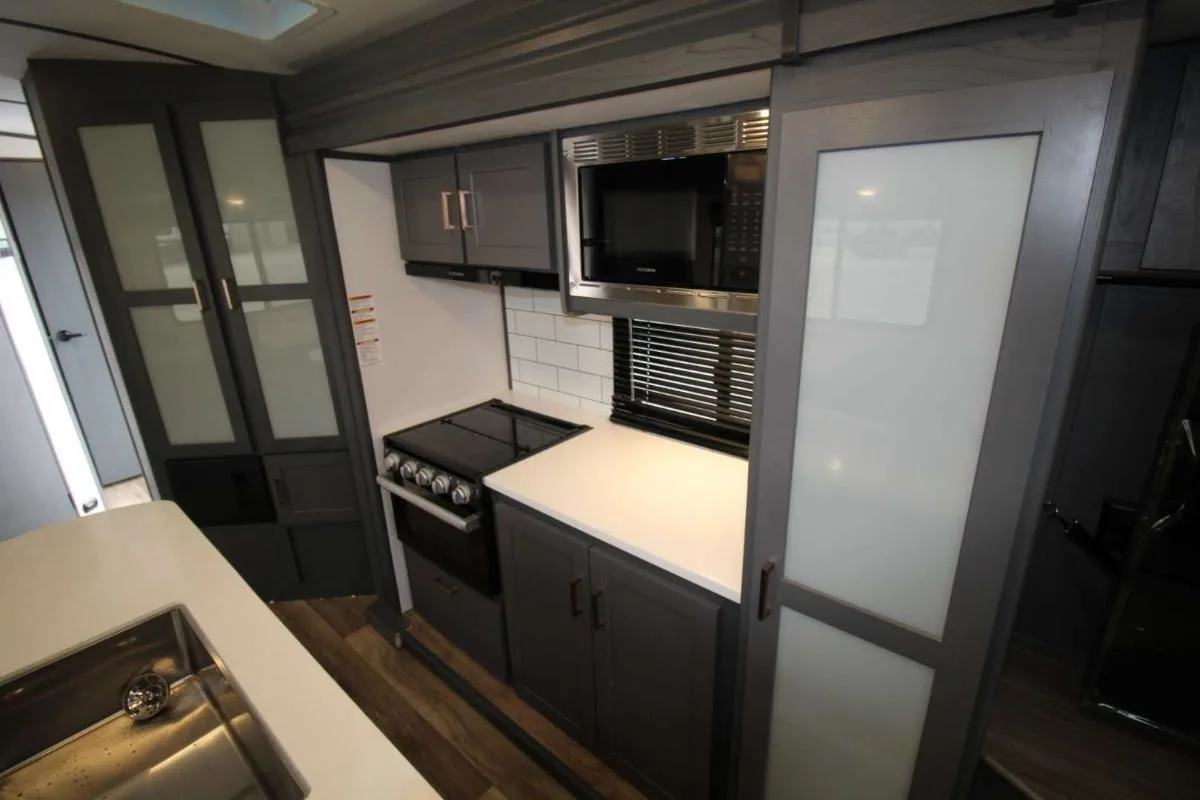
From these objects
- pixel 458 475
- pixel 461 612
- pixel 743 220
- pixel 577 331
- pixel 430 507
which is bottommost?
pixel 461 612

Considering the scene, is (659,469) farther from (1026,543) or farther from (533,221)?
(1026,543)

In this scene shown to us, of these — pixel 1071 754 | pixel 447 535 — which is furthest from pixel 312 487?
pixel 1071 754

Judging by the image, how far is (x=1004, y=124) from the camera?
0.72m

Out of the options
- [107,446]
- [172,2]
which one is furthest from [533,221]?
[107,446]

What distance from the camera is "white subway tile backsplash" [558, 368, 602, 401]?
2244 mm

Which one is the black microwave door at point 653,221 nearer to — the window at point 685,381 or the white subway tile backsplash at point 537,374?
the window at point 685,381

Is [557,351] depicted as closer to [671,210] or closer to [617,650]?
[671,210]

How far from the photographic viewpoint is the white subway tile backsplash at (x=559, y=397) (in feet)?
7.69

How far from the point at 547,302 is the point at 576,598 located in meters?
1.24

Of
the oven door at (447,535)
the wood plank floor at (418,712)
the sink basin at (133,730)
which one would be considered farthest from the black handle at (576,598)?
the sink basin at (133,730)

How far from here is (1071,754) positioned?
1.15 metres

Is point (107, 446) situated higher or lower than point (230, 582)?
lower

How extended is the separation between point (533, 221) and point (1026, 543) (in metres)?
1.42

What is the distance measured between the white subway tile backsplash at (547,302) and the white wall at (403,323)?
25cm
